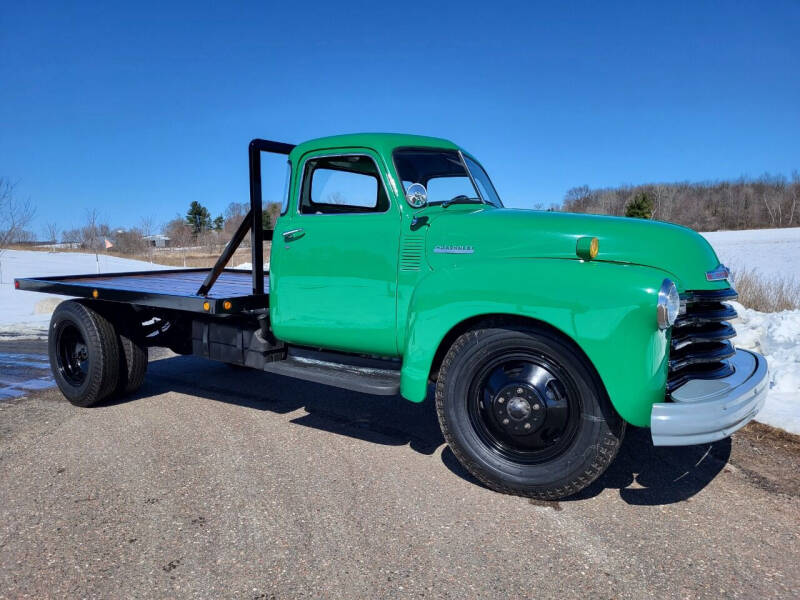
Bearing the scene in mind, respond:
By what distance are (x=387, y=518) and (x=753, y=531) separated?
182 cm

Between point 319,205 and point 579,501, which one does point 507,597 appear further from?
point 319,205

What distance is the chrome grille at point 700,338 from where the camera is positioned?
3016 mm

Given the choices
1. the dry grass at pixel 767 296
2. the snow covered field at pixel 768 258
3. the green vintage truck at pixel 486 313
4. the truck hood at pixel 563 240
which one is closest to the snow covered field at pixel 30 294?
the green vintage truck at pixel 486 313

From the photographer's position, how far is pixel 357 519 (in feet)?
9.71

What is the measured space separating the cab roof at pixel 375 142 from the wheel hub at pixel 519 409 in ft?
6.10

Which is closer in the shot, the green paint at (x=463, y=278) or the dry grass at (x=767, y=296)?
the green paint at (x=463, y=278)

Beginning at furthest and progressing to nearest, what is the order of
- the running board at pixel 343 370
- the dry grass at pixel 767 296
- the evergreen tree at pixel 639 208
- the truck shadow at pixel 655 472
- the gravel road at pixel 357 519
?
1. the evergreen tree at pixel 639 208
2. the dry grass at pixel 767 296
3. the running board at pixel 343 370
4. the truck shadow at pixel 655 472
5. the gravel road at pixel 357 519

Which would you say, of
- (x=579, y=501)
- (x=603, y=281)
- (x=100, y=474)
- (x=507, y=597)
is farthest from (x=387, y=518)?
(x=100, y=474)

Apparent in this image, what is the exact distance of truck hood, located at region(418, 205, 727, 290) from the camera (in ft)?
10.2

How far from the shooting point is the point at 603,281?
2.87m

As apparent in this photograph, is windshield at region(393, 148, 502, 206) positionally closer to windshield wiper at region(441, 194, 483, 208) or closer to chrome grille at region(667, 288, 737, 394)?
windshield wiper at region(441, 194, 483, 208)

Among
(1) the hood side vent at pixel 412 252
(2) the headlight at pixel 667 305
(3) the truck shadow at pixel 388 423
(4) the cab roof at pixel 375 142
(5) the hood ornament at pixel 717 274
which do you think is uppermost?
(4) the cab roof at pixel 375 142

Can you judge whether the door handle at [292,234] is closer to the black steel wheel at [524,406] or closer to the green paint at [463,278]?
the green paint at [463,278]

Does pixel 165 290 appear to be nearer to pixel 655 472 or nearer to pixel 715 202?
pixel 655 472
